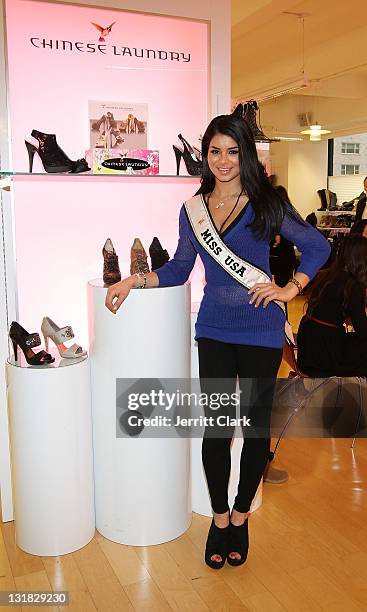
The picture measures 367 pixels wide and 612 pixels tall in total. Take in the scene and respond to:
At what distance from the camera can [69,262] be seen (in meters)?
2.98

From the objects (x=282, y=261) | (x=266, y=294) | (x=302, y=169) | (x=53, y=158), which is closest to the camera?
(x=266, y=294)

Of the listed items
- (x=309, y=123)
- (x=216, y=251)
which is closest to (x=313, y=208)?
(x=309, y=123)

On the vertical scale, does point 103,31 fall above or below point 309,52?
below

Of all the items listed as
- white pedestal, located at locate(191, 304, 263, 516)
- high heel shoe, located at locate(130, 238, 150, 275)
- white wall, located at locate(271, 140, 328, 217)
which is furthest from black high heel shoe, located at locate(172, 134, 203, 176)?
white wall, located at locate(271, 140, 328, 217)

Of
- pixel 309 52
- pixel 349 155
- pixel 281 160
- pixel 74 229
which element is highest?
pixel 309 52

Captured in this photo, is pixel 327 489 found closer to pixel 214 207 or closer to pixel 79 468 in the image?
pixel 79 468

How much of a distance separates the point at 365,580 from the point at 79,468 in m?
1.20

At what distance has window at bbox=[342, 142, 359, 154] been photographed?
1443 centimetres

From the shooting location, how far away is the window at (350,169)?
14.4 metres

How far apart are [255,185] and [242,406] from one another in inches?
34.0

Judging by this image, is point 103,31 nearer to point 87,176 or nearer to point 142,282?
point 87,176

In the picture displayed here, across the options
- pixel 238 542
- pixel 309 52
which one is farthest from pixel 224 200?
pixel 309 52

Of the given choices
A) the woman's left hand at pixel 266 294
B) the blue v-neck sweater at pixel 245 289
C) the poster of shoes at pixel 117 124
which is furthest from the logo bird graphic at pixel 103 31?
the woman's left hand at pixel 266 294

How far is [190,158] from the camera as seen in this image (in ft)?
9.89
